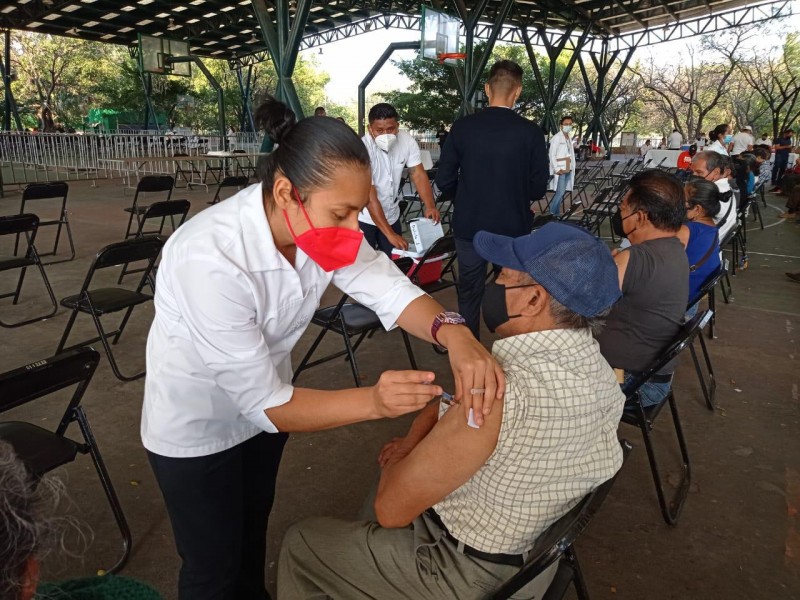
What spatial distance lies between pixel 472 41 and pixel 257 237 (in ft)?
50.4

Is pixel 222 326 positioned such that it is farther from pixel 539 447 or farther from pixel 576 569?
pixel 576 569

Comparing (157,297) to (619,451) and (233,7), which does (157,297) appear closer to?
(619,451)

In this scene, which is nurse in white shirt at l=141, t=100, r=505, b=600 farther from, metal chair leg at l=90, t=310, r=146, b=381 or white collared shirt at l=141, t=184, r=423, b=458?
metal chair leg at l=90, t=310, r=146, b=381

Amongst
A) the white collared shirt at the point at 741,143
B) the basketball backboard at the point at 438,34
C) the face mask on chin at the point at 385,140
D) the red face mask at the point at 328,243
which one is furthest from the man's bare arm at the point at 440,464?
the white collared shirt at the point at 741,143

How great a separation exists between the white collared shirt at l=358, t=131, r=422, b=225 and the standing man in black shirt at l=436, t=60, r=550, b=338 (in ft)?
2.50

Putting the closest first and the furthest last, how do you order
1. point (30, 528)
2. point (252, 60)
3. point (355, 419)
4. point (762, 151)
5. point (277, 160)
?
point (30, 528) < point (355, 419) < point (277, 160) < point (762, 151) < point (252, 60)

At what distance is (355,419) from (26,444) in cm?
138

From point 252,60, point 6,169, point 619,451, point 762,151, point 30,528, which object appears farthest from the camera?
point 252,60

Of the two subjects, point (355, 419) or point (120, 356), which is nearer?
point (355, 419)

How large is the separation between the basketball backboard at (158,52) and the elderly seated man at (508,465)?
55.3 ft

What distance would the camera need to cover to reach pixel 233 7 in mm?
19625

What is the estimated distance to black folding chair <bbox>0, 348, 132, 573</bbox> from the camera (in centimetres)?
156

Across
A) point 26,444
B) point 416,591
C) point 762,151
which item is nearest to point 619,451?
point 416,591

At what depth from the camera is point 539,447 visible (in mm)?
1115
